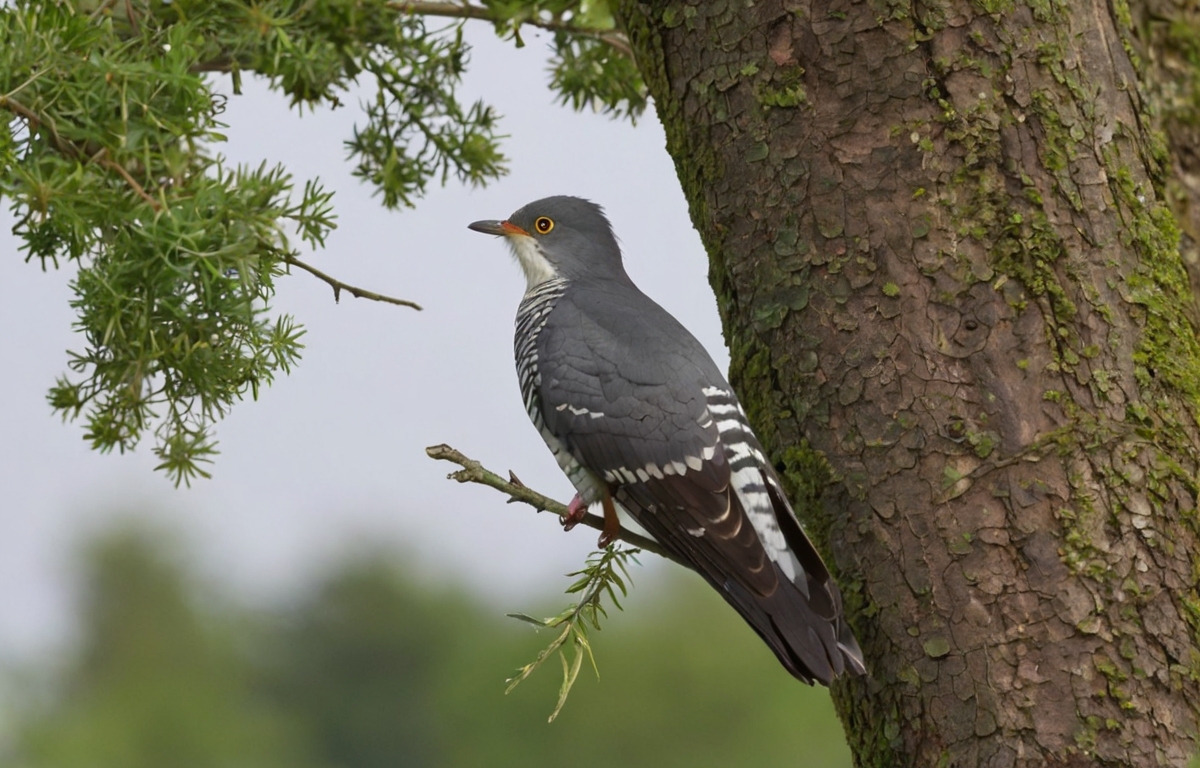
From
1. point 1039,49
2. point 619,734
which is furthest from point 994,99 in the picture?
point 619,734

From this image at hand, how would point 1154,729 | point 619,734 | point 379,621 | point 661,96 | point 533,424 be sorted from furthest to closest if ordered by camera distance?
point 379,621
point 619,734
point 533,424
point 661,96
point 1154,729

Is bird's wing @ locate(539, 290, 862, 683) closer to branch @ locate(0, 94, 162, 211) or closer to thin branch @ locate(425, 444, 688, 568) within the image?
thin branch @ locate(425, 444, 688, 568)

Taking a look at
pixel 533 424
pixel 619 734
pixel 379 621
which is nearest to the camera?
pixel 533 424

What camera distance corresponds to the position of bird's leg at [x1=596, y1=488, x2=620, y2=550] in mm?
2976

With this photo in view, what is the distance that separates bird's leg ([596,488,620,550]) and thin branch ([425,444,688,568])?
0.15m

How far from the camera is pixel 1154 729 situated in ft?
7.55

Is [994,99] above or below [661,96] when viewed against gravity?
below

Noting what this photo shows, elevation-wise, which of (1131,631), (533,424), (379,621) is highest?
(379,621)

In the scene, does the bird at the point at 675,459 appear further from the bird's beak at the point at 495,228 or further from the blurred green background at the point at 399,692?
the blurred green background at the point at 399,692

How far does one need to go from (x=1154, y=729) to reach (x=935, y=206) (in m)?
1.09

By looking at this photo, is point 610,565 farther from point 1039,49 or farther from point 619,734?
point 619,734

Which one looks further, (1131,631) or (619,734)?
(619,734)

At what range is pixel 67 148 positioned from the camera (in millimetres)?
2260

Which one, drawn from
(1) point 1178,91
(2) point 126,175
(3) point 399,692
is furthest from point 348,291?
(3) point 399,692
